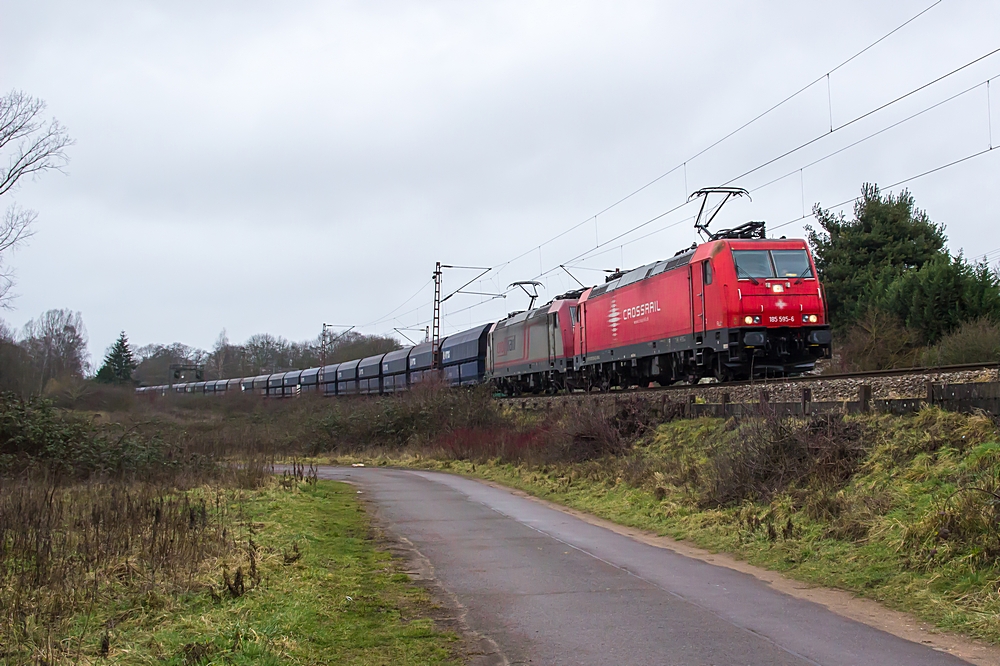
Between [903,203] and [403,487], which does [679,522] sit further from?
[903,203]

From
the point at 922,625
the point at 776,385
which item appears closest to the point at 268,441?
the point at 776,385

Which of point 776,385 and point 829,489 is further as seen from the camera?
point 776,385

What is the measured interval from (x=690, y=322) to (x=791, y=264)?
2831 millimetres

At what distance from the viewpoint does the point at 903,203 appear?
37.7m

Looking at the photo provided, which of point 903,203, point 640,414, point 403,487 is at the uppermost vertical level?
point 903,203

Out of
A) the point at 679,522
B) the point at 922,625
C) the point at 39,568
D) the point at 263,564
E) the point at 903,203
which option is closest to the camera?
the point at 922,625

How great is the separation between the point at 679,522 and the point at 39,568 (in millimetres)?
9338

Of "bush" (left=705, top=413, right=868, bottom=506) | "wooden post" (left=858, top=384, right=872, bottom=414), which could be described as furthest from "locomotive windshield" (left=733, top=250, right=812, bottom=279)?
"wooden post" (left=858, top=384, right=872, bottom=414)

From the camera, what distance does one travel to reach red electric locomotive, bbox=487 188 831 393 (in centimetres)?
1966

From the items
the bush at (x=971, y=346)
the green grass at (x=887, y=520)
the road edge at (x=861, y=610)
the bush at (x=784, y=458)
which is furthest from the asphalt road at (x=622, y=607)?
the bush at (x=971, y=346)

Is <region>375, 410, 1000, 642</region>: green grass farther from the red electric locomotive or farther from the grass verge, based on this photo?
the grass verge

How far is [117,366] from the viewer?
80.6 metres

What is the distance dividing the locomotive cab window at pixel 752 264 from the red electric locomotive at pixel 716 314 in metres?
0.02

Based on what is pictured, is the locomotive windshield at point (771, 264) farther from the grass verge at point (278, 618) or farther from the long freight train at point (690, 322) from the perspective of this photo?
the grass verge at point (278, 618)
